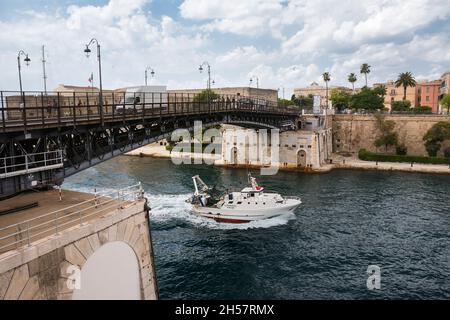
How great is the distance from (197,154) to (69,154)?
1989 inches

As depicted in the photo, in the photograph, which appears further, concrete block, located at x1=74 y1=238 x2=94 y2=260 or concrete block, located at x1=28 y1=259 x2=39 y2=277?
concrete block, located at x1=74 y1=238 x2=94 y2=260

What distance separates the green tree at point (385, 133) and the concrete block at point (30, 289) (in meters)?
67.2

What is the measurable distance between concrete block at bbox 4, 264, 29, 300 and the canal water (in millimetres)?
11834

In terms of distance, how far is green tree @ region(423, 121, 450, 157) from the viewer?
63719 millimetres

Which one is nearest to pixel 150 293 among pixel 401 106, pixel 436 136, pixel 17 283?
pixel 17 283

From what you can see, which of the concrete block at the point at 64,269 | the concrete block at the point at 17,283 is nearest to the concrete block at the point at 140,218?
the concrete block at the point at 64,269

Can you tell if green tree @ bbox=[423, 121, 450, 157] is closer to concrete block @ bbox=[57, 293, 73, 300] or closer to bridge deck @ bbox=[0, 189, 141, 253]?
bridge deck @ bbox=[0, 189, 141, 253]

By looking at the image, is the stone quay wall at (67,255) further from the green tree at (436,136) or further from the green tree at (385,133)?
the green tree at (385,133)

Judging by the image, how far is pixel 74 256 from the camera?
1272 cm

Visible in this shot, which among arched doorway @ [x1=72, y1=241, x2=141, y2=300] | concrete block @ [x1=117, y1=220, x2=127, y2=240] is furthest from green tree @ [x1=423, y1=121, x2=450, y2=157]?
concrete block @ [x1=117, y1=220, x2=127, y2=240]

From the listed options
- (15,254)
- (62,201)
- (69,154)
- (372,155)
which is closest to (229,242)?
(69,154)

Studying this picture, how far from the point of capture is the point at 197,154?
75.1 meters

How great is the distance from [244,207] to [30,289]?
25.3m

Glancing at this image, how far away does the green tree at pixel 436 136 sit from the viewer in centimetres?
6372
